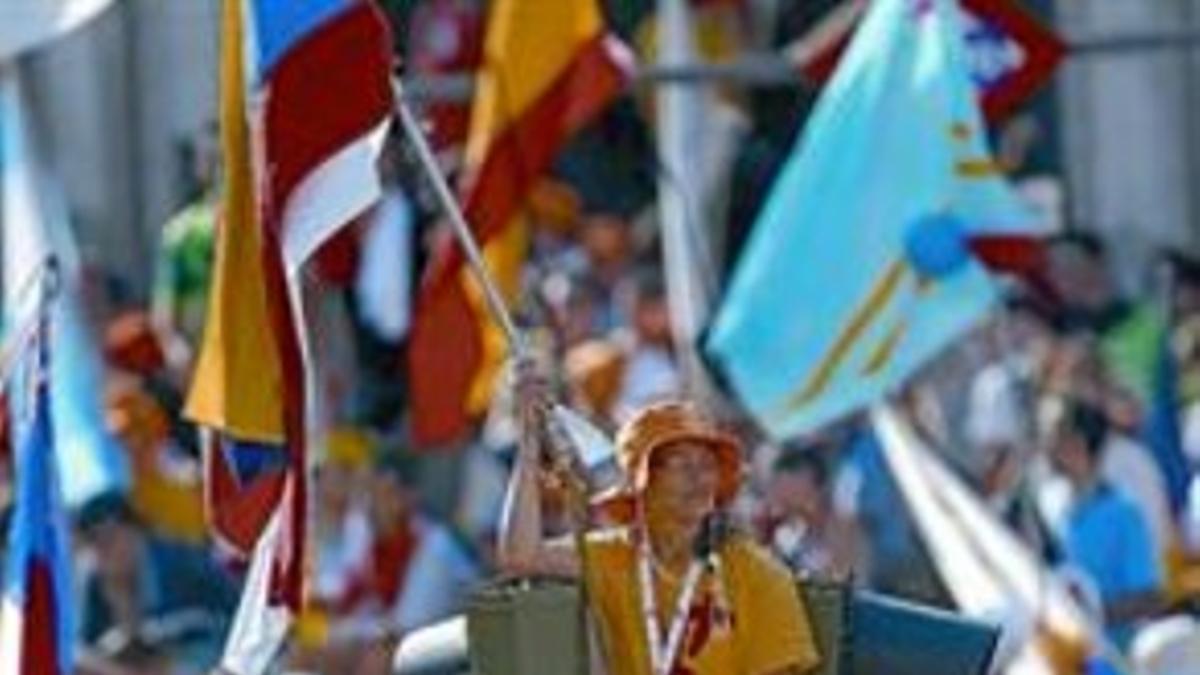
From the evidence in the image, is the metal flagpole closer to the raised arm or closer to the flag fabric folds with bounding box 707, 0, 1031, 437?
the raised arm

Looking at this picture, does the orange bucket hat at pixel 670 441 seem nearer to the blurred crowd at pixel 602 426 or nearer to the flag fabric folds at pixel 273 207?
the flag fabric folds at pixel 273 207

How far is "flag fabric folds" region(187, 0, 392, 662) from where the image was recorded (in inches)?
592

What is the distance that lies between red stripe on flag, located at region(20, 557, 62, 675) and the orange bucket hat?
2267 mm

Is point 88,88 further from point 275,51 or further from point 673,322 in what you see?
point 275,51

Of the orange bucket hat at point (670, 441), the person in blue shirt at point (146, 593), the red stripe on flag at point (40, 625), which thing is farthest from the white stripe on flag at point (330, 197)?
the person in blue shirt at point (146, 593)

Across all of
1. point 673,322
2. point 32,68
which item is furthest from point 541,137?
point 32,68

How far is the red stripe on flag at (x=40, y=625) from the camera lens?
16.0 meters

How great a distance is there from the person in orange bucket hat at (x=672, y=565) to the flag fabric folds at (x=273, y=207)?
986 mm

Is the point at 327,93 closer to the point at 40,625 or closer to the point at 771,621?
the point at 40,625

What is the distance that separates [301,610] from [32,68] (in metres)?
12.0

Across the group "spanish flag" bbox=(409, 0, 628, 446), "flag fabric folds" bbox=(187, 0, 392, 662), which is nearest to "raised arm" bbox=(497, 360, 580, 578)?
"flag fabric folds" bbox=(187, 0, 392, 662)

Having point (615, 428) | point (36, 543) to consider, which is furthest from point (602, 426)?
point (36, 543)

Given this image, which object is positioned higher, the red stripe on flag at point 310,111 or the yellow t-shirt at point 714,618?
the red stripe on flag at point 310,111

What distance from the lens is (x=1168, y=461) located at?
2006 cm
